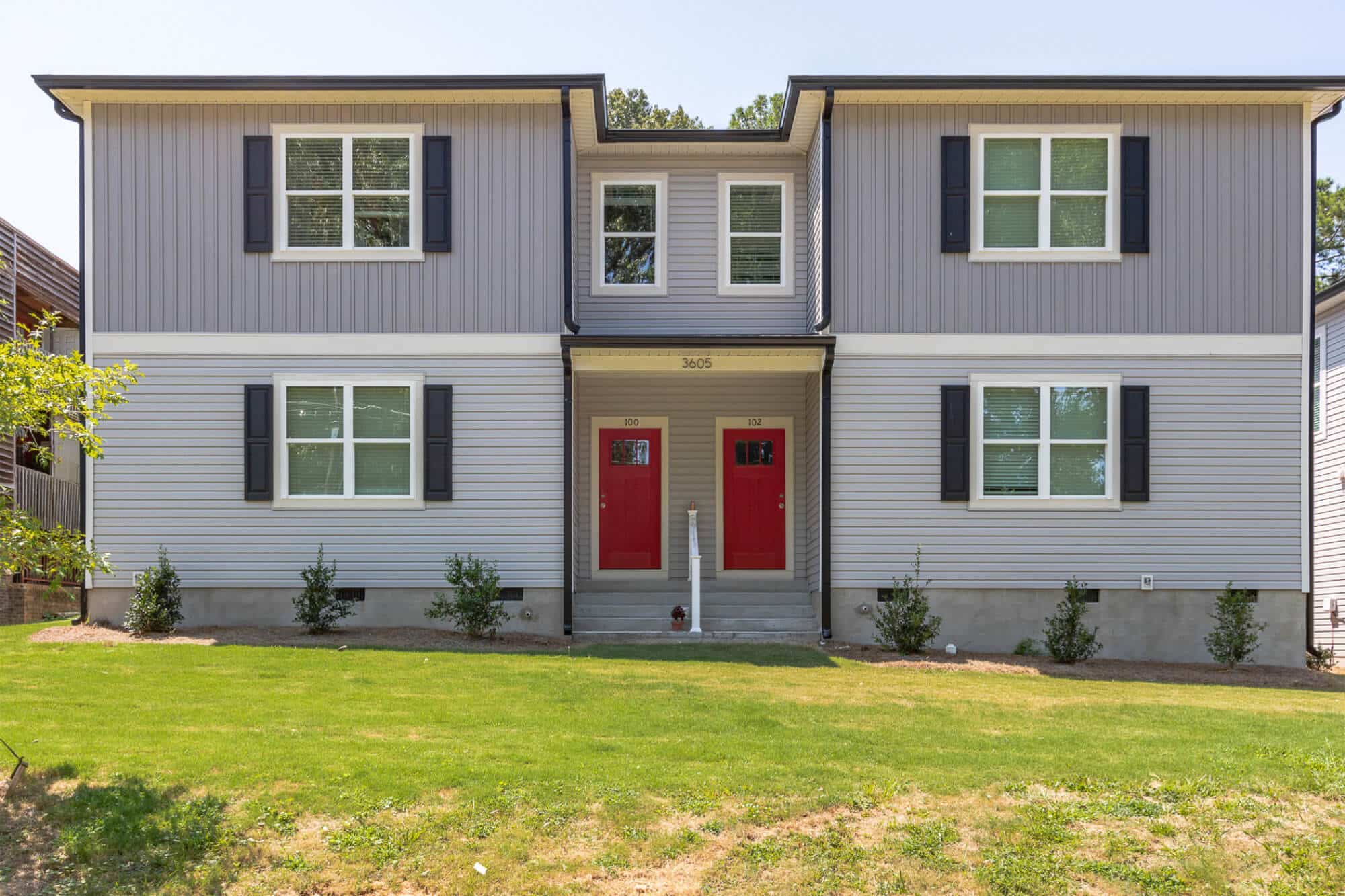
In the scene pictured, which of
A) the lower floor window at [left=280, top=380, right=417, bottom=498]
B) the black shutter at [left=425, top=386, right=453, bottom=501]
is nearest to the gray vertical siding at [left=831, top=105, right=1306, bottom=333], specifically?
the black shutter at [left=425, top=386, right=453, bottom=501]

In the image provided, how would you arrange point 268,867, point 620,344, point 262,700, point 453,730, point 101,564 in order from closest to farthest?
point 268,867, point 101,564, point 453,730, point 262,700, point 620,344

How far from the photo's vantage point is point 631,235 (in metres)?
14.5

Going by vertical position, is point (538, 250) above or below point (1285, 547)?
above

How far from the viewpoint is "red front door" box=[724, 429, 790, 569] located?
14.9 m

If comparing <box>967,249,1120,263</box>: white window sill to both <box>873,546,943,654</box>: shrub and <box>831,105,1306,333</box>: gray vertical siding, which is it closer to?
<box>831,105,1306,333</box>: gray vertical siding

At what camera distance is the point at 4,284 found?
53.7 feet

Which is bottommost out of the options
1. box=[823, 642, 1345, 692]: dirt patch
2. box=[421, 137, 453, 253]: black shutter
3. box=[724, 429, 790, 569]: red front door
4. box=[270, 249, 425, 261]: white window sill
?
box=[823, 642, 1345, 692]: dirt patch

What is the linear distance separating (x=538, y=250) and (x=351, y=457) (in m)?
3.26

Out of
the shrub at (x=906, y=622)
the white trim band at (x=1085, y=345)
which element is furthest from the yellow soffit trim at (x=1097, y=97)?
the shrub at (x=906, y=622)

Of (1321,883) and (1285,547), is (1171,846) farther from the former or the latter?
(1285,547)

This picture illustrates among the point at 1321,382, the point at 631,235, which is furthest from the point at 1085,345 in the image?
the point at 1321,382

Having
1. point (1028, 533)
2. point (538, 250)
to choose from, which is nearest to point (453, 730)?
point (538, 250)

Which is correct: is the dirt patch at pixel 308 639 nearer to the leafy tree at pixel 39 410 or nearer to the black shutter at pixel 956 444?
the black shutter at pixel 956 444

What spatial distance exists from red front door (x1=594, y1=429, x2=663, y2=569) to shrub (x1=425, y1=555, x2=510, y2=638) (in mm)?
2551
